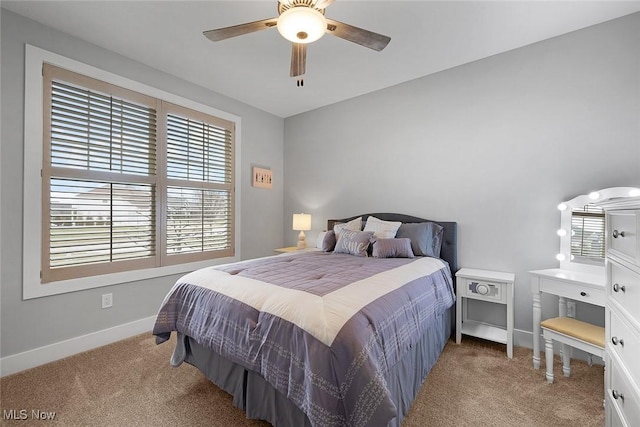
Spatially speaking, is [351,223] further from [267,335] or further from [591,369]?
[591,369]

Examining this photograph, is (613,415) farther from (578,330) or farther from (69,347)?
(69,347)

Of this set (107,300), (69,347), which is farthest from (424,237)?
(69,347)

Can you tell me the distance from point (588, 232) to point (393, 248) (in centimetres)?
147

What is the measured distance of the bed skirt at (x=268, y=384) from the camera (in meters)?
1.40

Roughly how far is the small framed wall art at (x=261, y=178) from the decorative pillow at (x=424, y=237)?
2.15 meters

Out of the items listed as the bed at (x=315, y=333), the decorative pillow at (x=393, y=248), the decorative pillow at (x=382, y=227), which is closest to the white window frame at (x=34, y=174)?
the bed at (x=315, y=333)

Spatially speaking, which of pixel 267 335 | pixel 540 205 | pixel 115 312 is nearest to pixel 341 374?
pixel 267 335

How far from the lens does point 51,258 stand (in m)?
2.30

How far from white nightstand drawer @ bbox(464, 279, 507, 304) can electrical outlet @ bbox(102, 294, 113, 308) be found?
3.28 meters

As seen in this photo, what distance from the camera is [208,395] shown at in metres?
1.82

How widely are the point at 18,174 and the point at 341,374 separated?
275 centimetres

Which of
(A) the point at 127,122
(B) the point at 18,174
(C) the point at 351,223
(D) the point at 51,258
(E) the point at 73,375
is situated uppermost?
(A) the point at 127,122

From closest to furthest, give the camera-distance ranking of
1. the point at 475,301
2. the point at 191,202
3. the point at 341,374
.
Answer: the point at 341,374
the point at 475,301
the point at 191,202

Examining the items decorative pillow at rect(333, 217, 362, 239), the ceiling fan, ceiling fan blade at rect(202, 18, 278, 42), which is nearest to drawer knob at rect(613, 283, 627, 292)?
the ceiling fan
